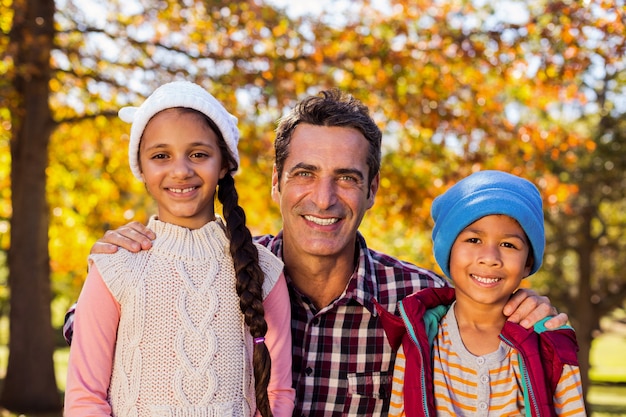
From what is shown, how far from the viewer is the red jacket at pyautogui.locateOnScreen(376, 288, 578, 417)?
8.95ft

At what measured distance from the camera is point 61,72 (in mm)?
9312

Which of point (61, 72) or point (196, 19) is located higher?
point (196, 19)

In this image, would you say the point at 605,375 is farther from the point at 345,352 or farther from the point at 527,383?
the point at 527,383

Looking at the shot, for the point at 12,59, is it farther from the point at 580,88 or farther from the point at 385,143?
the point at 580,88

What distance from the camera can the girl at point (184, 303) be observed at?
2.62m

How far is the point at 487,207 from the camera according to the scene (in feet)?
9.43

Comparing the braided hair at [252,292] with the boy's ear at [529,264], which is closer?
the braided hair at [252,292]

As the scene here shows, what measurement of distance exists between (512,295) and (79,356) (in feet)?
5.49

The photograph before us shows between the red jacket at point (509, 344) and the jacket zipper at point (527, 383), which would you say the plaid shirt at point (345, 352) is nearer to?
the red jacket at point (509, 344)

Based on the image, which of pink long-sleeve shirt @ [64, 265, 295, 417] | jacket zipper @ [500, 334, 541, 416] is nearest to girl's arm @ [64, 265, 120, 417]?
pink long-sleeve shirt @ [64, 265, 295, 417]

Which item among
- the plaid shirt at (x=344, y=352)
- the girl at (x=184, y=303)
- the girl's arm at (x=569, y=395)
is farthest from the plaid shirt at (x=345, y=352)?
the girl's arm at (x=569, y=395)

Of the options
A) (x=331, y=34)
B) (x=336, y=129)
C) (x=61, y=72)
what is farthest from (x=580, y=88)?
(x=336, y=129)

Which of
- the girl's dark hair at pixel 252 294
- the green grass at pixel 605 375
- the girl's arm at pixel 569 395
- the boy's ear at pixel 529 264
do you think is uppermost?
the green grass at pixel 605 375

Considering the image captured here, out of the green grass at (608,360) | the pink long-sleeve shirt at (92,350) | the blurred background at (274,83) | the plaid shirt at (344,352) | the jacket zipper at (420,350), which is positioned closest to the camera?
the pink long-sleeve shirt at (92,350)
